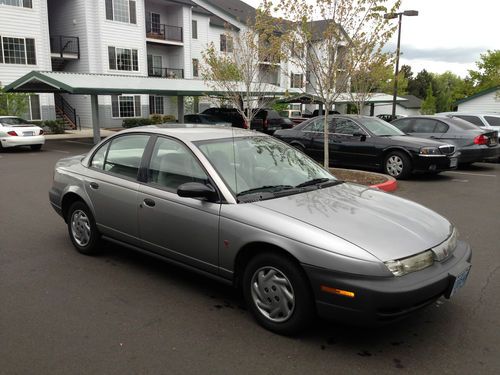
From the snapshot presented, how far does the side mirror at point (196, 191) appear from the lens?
12.4ft

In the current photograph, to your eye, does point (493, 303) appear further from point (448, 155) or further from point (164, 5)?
point (164, 5)

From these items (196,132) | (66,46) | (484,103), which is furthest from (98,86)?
(484,103)

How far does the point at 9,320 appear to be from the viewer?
3.75m

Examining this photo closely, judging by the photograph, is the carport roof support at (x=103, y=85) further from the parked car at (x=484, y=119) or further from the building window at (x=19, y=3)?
the parked car at (x=484, y=119)

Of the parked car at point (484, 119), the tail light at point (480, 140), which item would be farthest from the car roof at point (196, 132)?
the parked car at point (484, 119)

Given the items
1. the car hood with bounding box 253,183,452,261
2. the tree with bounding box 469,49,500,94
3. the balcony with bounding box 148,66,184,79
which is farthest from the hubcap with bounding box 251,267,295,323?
the tree with bounding box 469,49,500,94

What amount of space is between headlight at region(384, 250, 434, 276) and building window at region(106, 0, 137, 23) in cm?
3042

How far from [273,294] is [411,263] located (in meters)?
1.03

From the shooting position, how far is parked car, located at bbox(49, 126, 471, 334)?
Result: 3145 mm

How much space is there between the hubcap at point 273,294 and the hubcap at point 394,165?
823cm

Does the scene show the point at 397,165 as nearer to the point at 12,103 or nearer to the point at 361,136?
the point at 361,136

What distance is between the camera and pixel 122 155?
16.3ft

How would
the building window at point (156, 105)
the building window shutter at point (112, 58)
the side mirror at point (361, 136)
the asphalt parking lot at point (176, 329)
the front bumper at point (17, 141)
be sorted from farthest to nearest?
the building window at point (156, 105), the building window shutter at point (112, 58), the front bumper at point (17, 141), the side mirror at point (361, 136), the asphalt parking lot at point (176, 329)

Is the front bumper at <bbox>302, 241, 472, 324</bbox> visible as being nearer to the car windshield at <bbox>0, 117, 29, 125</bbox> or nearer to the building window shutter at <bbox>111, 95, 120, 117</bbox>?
the car windshield at <bbox>0, 117, 29, 125</bbox>
